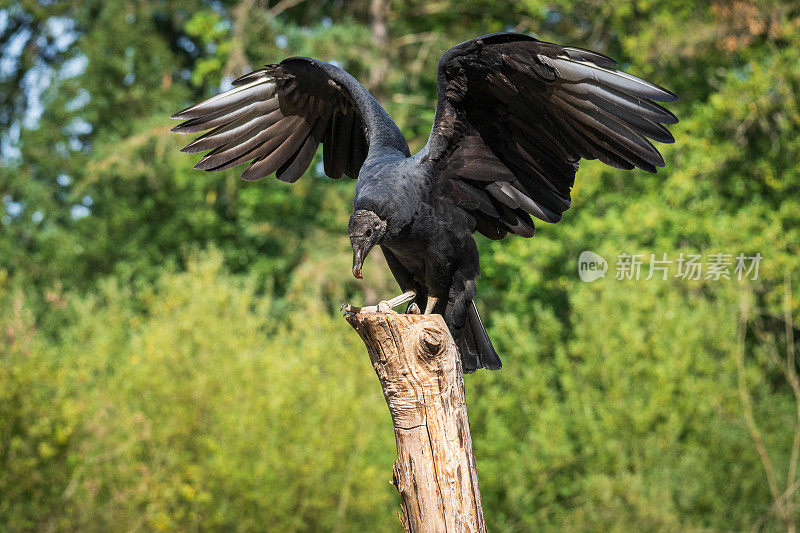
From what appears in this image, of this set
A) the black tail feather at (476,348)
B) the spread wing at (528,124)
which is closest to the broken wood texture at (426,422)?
the black tail feather at (476,348)

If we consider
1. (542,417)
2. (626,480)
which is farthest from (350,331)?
(626,480)

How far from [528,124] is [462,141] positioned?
265 millimetres

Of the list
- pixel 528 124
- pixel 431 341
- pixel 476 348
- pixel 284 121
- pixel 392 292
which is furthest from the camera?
pixel 392 292

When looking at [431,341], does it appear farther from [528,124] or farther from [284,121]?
[284,121]

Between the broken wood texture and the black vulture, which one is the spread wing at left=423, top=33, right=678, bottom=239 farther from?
the broken wood texture

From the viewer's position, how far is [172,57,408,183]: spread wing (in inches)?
136

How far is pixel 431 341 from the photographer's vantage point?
264cm

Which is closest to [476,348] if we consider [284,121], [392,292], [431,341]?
[431,341]

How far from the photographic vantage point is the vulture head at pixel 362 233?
2639mm

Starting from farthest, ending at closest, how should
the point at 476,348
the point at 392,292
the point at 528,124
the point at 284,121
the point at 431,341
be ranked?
the point at 392,292, the point at 284,121, the point at 476,348, the point at 528,124, the point at 431,341

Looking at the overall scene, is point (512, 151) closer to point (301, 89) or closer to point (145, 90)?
point (301, 89)

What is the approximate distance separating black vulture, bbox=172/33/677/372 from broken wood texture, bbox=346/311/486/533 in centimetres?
15

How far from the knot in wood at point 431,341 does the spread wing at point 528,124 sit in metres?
0.65

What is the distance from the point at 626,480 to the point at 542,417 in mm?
1063
